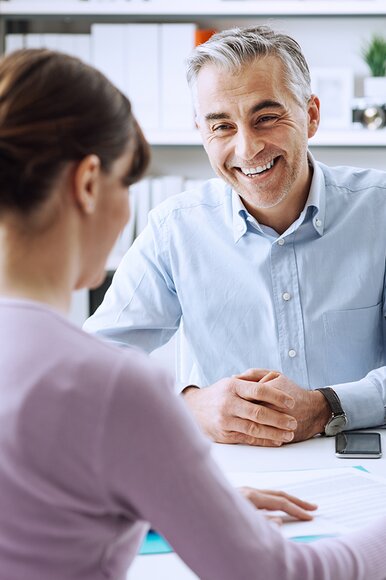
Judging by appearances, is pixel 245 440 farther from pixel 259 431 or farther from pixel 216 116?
pixel 216 116

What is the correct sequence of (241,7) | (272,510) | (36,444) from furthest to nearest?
(241,7)
(272,510)
(36,444)

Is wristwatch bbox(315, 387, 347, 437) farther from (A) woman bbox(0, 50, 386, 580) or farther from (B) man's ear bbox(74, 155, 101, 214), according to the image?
(B) man's ear bbox(74, 155, 101, 214)

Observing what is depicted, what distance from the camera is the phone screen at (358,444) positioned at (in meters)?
1.35

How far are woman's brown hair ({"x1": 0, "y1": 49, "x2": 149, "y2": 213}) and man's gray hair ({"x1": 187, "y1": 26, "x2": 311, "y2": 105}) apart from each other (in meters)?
1.02

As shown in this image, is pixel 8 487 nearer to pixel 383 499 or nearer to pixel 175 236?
pixel 383 499

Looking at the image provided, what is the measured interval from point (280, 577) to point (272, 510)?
1.00ft

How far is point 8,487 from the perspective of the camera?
70 centimetres

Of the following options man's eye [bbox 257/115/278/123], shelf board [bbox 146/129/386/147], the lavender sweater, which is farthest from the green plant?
the lavender sweater

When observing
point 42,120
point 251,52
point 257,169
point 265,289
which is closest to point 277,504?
point 42,120

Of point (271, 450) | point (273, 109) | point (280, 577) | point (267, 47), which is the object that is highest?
point (267, 47)

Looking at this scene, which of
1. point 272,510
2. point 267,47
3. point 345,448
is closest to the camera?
point 272,510

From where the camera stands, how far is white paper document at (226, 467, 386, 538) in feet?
3.39

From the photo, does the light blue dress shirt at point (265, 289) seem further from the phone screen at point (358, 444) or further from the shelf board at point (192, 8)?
the shelf board at point (192, 8)

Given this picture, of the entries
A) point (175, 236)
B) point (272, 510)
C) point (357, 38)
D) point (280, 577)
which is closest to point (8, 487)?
point (280, 577)
